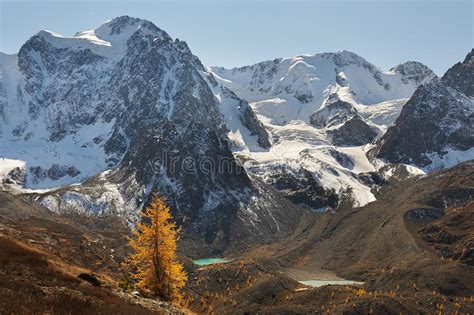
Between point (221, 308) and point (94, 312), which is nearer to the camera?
point (94, 312)

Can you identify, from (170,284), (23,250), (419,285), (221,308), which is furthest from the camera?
(419,285)

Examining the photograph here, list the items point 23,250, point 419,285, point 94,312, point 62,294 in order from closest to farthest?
point 94,312 < point 62,294 < point 23,250 < point 419,285

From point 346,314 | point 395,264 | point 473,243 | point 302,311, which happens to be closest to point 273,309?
point 302,311

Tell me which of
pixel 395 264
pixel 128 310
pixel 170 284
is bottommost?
pixel 395 264

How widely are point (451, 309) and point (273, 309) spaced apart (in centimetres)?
3635

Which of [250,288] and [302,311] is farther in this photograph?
[250,288]

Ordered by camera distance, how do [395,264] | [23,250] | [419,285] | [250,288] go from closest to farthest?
[23,250]
[250,288]
[419,285]
[395,264]

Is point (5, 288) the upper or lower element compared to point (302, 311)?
upper

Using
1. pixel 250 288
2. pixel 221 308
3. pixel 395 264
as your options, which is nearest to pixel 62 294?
pixel 221 308

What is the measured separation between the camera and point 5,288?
114 ft

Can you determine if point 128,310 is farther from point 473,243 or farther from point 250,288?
point 473,243

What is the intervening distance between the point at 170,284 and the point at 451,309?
6290 cm

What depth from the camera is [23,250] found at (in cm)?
4953

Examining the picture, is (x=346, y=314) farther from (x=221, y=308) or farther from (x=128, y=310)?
(x=128, y=310)
